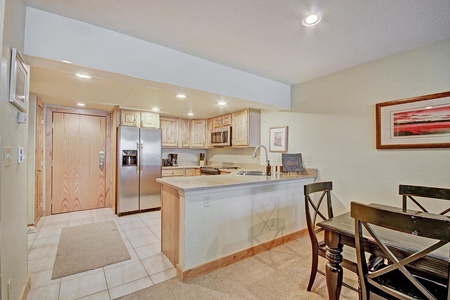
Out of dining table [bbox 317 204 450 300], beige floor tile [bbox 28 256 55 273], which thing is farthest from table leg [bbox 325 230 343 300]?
beige floor tile [bbox 28 256 55 273]

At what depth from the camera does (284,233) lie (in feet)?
9.74

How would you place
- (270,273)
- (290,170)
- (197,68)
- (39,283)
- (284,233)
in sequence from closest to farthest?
(39,283) < (270,273) < (197,68) < (284,233) < (290,170)

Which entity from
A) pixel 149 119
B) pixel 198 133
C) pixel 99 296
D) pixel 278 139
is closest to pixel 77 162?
pixel 149 119

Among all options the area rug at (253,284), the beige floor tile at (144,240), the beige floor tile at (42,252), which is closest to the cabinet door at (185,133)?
the beige floor tile at (144,240)

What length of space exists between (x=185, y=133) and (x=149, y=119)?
111 centimetres

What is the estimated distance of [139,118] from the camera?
455 centimetres

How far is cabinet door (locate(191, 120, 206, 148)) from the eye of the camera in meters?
5.65

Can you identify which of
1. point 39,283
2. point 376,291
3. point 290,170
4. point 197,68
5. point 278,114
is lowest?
point 39,283

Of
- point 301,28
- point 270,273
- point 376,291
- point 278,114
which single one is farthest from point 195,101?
point 376,291

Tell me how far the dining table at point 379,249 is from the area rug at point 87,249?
2.31 m

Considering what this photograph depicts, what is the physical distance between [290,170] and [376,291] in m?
2.16

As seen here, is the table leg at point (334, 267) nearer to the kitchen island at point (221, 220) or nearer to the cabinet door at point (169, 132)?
the kitchen island at point (221, 220)

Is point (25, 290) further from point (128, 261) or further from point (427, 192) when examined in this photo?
point (427, 192)

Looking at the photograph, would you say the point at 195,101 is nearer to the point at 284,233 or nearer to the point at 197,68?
the point at 197,68
